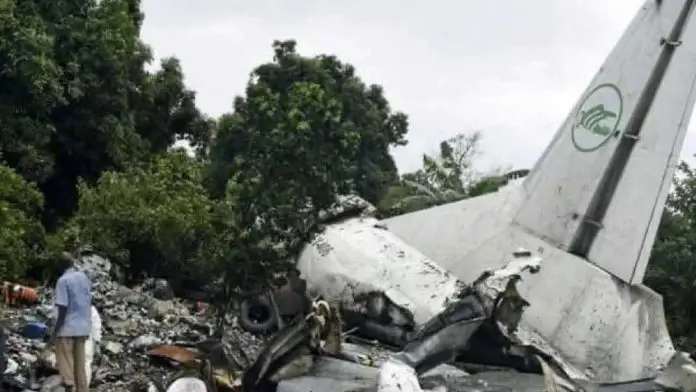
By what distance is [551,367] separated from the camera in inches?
333

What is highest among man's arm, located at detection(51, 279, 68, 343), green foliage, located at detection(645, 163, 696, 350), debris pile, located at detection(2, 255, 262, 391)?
green foliage, located at detection(645, 163, 696, 350)

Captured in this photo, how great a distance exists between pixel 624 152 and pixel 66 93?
31.8ft

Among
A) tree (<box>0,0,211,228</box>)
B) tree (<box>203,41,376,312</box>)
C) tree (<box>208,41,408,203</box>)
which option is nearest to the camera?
tree (<box>203,41,376,312</box>)

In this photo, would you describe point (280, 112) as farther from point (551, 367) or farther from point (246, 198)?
point (551, 367)

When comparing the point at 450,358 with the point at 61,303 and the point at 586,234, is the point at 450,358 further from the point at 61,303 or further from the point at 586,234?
the point at 586,234

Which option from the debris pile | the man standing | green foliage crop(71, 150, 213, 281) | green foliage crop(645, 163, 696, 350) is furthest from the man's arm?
green foliage crop(645, 163, 696, 350)

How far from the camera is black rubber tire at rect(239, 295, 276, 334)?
12.0 m

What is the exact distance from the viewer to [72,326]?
7898 mm

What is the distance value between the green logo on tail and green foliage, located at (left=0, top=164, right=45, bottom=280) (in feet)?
23.2

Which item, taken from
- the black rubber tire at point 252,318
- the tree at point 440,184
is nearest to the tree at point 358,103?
the tree at point 440,184

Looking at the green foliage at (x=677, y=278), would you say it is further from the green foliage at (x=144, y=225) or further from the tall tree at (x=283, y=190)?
the green foliage at (x=144, y=225)

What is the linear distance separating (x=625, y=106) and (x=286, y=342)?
5.19m

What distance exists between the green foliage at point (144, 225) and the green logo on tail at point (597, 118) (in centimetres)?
527

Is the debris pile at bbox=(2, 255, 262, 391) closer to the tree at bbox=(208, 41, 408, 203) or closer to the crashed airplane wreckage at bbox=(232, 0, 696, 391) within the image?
the crashed airplane wreckage at bbox=(232, 0, 696, 391)
